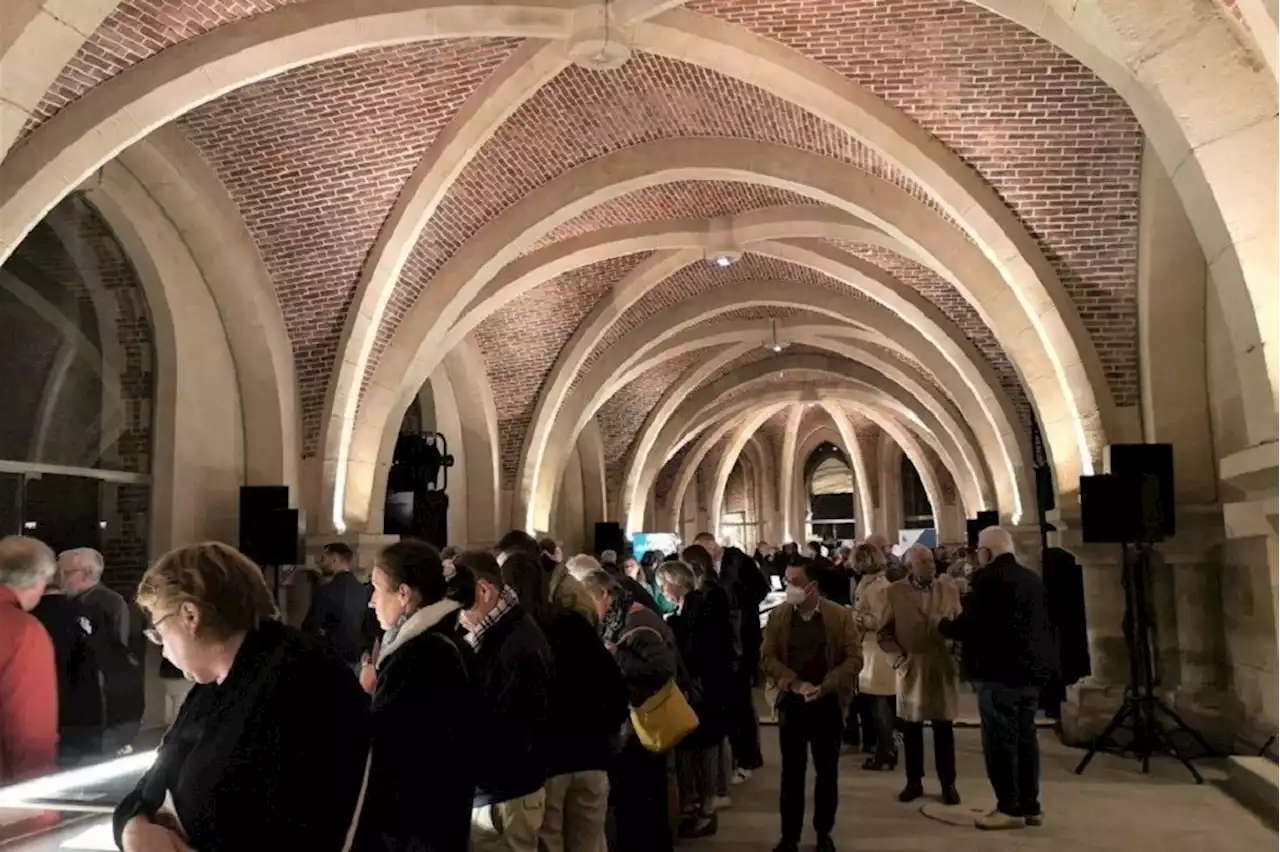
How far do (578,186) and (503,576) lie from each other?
19.6 ft

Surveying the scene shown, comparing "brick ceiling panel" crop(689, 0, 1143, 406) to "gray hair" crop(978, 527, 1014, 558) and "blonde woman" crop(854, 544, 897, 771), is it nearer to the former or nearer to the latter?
"blonde woman" crop(854, 544, 897, 771)

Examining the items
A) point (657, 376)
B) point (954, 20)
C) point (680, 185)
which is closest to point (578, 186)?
point (680, 185)

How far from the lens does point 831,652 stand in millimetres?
4234

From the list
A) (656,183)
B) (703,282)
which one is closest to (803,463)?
(703,282)

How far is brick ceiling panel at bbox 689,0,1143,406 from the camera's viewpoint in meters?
6.29

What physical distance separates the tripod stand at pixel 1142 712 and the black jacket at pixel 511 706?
4510mm

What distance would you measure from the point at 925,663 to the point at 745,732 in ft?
4.17

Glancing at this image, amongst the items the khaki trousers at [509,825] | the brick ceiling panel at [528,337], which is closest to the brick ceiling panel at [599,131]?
the brick ceiling panel at [528,337]

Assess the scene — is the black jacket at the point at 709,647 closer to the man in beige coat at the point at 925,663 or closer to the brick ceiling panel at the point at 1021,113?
the man in beige coat at the point at 925,663

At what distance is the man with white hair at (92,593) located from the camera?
4.14 metres

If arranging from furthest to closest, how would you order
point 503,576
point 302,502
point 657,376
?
point 657,376, point 302,502, point 503,576

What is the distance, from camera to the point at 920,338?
1312cm

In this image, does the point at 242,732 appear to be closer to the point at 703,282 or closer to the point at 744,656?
the point at 744,656

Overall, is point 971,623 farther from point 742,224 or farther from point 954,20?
point 742,224
